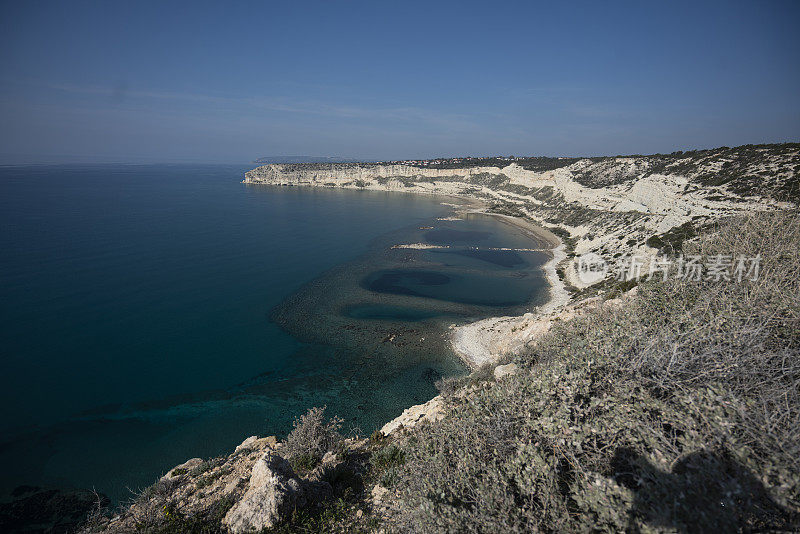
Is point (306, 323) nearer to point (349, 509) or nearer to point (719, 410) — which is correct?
point (349, 509)

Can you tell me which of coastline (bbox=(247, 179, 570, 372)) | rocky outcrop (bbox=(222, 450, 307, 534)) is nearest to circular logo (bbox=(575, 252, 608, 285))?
coastline (bbox=(247, 179, 570, 372))

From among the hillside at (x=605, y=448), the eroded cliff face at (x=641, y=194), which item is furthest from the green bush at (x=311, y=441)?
the eroded cliff face at (x=641, y=194)

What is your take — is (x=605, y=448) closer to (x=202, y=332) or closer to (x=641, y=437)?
(x=641, y=437)

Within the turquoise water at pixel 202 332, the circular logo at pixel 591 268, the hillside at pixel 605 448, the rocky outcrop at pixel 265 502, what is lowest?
the turquoise water at pixel 202 332

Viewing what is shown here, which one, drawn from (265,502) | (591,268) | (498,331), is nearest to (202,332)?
(498,331)

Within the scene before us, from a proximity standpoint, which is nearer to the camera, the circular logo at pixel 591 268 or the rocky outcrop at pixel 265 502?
the rocky outcrop at pixel 265 502

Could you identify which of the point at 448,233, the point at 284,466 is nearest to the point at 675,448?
the point at 284,466

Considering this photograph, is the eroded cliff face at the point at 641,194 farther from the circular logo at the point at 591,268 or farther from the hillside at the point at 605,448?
the hillside at the point at 605,448
